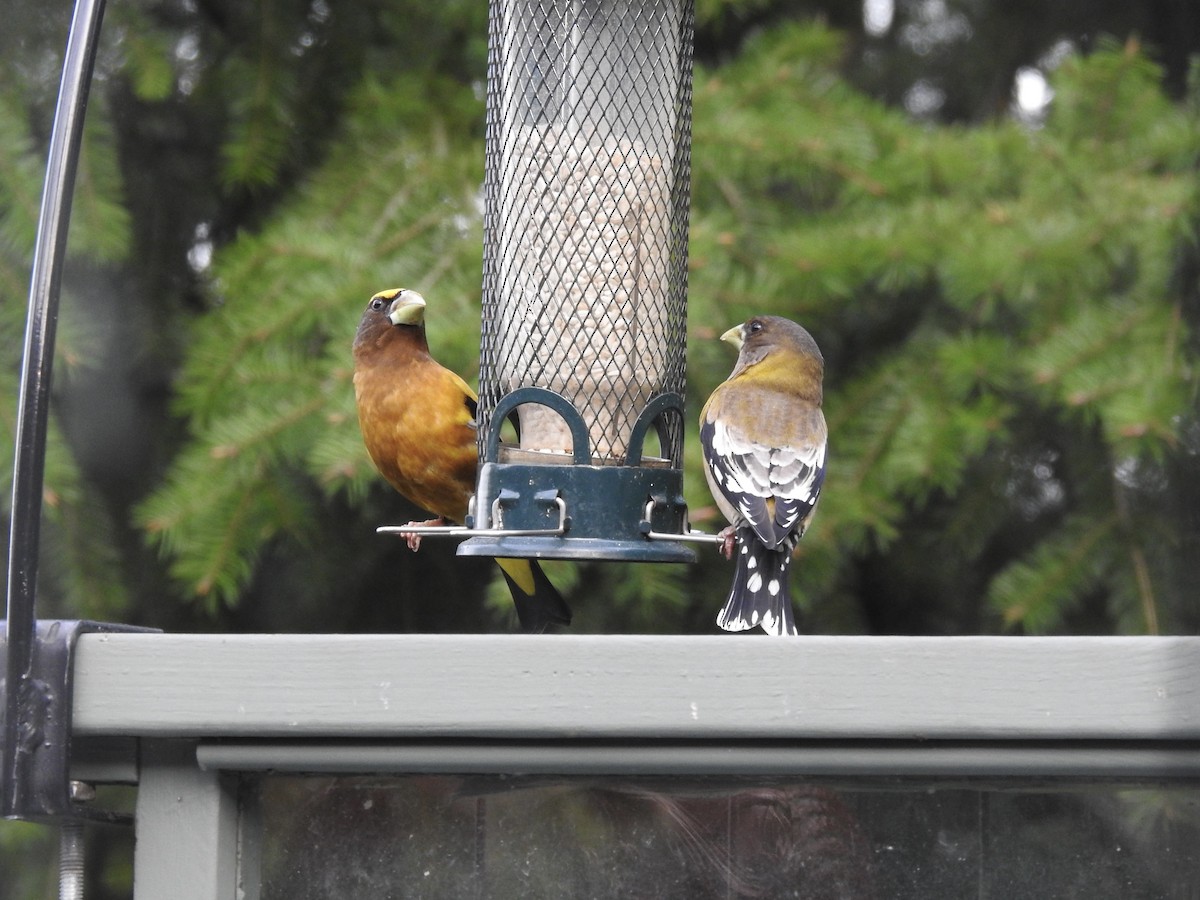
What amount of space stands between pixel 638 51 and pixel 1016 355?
1.22 metres

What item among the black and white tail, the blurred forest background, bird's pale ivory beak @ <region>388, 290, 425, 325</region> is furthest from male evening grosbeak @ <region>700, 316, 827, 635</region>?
bird's pale ivory beak @ <region>388, 290, 425, 325</region>

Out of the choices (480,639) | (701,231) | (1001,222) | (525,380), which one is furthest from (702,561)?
(480,639)

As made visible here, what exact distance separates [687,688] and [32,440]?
773 mm

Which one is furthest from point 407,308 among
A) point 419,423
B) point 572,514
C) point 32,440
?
point 32,440

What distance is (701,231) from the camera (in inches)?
125

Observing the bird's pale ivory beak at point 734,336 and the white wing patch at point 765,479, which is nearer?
the white wing patch at point 765,479

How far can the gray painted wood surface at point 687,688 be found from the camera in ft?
5.16

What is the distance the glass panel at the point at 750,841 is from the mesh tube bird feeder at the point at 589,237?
65 cm

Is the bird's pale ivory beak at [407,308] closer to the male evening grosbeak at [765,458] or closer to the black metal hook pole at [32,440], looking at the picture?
the male evening grosbeak at [765,458]

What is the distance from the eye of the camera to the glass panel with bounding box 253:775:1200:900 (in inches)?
64.6

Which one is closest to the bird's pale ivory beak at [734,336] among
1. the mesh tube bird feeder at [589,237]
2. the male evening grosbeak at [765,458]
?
the male evening grosbeak at [765,458]

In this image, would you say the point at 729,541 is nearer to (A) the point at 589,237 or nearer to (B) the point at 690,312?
(A) the point at 589,237

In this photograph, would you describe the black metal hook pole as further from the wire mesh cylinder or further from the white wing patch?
the white wing patch

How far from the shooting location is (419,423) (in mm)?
2639
